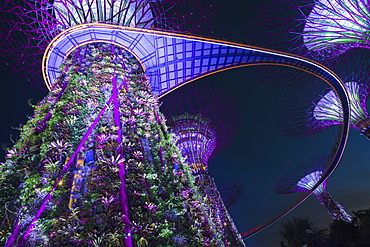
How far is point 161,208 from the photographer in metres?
4.08

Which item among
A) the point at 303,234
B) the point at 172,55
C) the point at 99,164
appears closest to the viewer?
the point at 99,164

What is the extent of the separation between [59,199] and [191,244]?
2.57 m

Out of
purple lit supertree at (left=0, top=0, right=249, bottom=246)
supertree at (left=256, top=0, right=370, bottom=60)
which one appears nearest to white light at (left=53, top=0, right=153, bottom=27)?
purple lit supertree at (left=0, top=0, right=249, bottom=246)

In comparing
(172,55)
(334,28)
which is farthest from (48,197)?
(334,28)

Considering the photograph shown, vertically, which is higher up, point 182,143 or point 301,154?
point 301,154

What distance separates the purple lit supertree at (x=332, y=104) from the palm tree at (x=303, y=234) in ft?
27.5

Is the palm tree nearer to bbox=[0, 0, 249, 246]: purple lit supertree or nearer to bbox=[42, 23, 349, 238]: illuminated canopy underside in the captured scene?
bbox=[42, 23, 349, 238]: illuminated canopy underside

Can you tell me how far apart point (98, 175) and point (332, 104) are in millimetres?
18712

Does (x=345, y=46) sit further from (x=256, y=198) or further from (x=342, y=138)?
(x=256, y=198)

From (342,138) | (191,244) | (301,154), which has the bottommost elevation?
(191,244)

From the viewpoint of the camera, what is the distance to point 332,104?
16.7 m

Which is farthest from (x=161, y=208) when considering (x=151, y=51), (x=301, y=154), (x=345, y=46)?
(x=301, y=154)

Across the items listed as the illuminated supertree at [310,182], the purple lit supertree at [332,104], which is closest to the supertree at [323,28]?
the purple lit supertree at [332,104]

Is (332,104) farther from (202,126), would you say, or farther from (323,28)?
(202,126)
